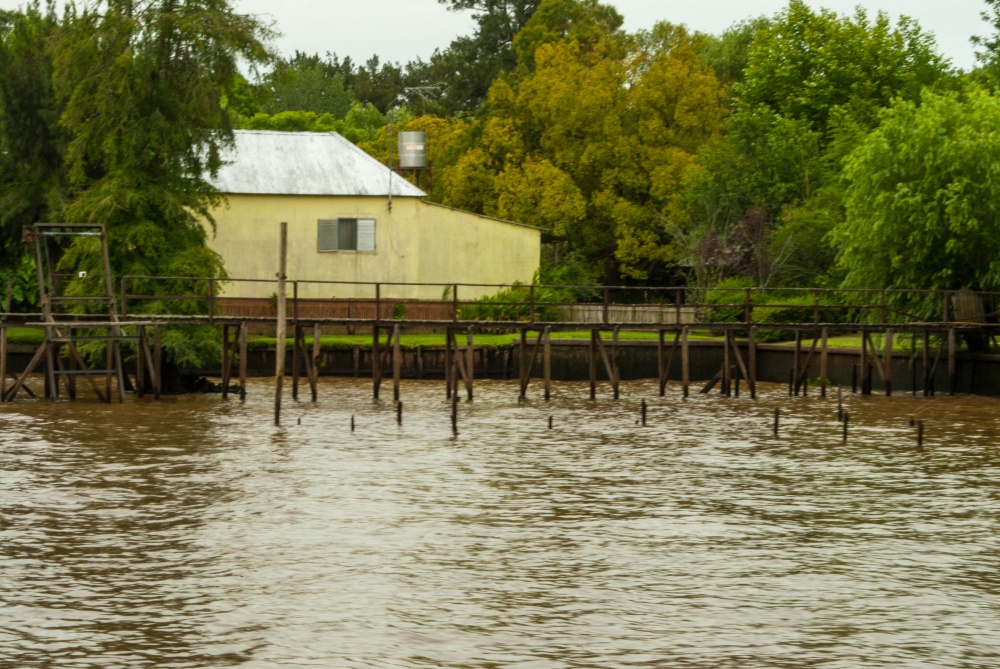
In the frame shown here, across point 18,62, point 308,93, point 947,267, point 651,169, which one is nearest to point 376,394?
point 947,267

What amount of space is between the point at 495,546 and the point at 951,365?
75.0ft

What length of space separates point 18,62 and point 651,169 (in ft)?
72.9

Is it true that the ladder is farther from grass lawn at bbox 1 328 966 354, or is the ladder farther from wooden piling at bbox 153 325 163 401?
grass lawn at bbox 1 328 966 354

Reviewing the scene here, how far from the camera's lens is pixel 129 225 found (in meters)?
37.8

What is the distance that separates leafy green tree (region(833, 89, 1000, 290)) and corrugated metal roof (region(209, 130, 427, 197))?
636 inches

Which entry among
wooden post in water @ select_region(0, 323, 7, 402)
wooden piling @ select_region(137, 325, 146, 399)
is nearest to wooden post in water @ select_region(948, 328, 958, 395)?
wooden piling @ select_region(137, 325, 146, 399)

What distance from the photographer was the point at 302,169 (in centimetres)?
5069

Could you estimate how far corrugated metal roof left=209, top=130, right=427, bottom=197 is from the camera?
162 feet

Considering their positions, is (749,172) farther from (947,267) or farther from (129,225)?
(129,225)

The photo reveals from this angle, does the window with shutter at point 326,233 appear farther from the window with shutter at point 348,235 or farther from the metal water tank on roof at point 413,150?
the metal water tank on roof at point 413,150

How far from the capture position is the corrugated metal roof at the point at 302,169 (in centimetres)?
4941

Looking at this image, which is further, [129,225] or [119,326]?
[129,225]

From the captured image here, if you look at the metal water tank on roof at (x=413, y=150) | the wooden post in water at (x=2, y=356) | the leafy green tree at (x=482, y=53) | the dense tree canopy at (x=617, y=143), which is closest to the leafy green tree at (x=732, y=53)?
the dense tree canopy at (x=617, y=143)

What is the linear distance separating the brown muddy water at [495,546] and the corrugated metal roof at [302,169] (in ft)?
65.1
